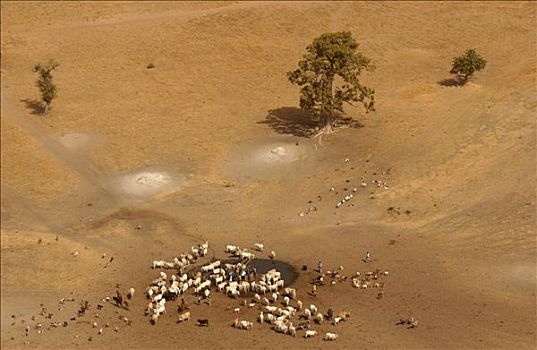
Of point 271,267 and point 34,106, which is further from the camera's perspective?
point 34,106

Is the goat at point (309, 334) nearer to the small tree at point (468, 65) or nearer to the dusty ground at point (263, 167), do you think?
the dusty ground at point (263, 167)

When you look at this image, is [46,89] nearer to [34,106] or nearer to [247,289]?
[34,106]

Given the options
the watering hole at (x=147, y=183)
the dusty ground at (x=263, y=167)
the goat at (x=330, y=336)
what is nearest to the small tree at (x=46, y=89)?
the dusty ground at (x=263, y=167)

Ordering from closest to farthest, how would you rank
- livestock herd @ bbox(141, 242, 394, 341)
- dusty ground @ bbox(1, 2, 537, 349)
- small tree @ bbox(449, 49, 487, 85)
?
livestock herd @ bbox(141, 242, 394, 341), dusty ground @ bbox(1, 2, 537, 349), small tree @ bbox(449, 49, 487, 85)

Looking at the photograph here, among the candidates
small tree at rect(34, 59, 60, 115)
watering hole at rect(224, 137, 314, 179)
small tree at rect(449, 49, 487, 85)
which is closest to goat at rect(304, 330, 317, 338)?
watering hole at rect(224, 137, 314, 179)

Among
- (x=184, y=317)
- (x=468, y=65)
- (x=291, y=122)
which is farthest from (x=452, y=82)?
(x=184, y=317)

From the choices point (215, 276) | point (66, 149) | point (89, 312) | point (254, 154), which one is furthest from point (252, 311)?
point (66, 149)

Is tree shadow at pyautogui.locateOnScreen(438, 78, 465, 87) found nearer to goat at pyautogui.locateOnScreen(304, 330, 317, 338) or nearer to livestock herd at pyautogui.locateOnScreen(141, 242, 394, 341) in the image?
livestock herd at pyautogui.locateOnScreen(141, 242, 394, 341)
